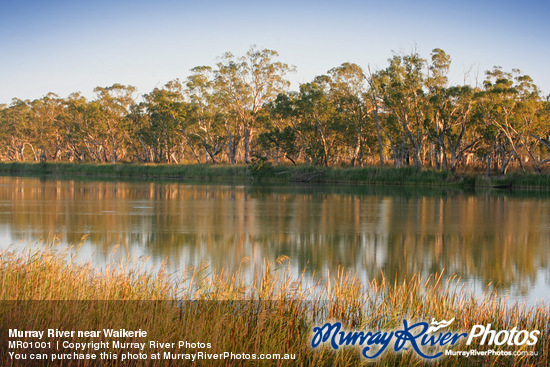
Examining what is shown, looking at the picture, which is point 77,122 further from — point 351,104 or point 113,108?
point 351,104

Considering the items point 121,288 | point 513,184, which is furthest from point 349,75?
point 121,288

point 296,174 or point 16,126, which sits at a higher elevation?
point 16,126

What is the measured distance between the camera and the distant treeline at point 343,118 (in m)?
45.4

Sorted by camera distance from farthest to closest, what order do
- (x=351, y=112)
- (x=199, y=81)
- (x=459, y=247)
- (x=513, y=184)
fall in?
(x=199, y=81), (x=351, y=112), (x=513, y=184), (x=459, y=247)

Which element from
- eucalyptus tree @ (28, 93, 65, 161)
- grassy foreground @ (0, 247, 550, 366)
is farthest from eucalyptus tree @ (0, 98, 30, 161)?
grassy foreground @ (0, 247, 550, 366)

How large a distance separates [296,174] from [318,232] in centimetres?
3437

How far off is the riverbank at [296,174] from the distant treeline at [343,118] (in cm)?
176

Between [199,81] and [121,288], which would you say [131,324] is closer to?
[121,288]

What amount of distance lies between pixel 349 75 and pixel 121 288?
4915 cm

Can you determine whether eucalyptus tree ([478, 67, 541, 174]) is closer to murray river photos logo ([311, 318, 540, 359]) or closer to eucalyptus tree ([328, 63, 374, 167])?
eucalyptus tree ([328, 63, 374, 167])

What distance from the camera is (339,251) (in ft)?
49.3

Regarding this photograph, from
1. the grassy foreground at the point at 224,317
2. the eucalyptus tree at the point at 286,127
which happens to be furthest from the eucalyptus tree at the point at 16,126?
the grassy foreground at the point at 224,317

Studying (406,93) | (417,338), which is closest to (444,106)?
(406,93)

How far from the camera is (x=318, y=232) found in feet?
62.1
